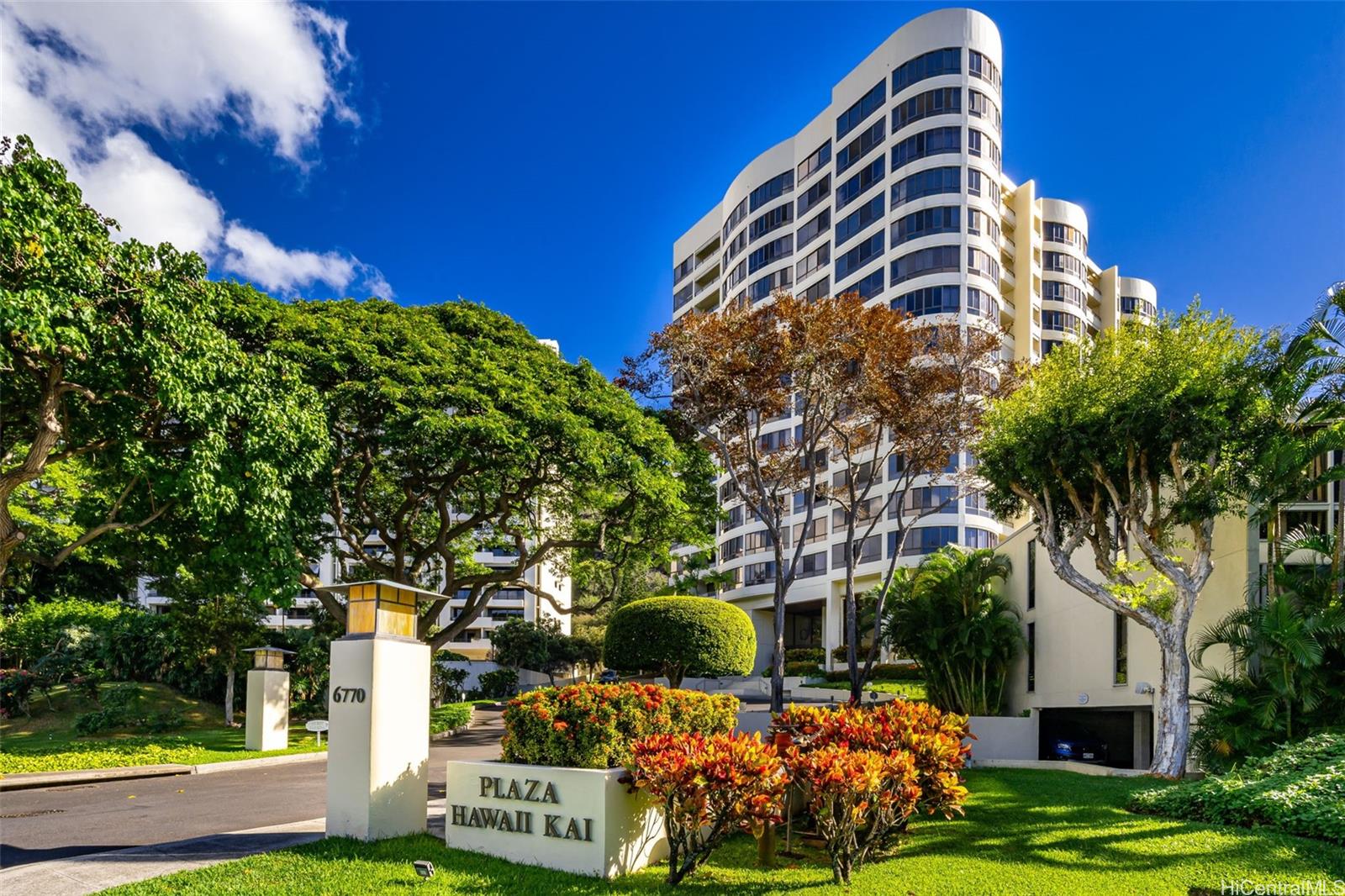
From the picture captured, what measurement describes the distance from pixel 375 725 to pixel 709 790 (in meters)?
3.78

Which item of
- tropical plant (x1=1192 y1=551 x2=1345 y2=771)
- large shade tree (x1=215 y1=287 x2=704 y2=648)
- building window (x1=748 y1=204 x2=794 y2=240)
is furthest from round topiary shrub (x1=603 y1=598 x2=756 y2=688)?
building window (x1=748 y1=204 x2=794 y2=240)

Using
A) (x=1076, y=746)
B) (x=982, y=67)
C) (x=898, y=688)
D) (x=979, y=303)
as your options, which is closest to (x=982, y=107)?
(x=982, y=67)

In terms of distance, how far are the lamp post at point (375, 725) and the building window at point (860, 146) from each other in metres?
48.0

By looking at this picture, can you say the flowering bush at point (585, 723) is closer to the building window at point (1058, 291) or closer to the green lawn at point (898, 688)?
the green lawn at point (898, 688)

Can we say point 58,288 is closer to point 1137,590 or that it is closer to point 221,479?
point 221,479

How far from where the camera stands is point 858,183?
53.6 m

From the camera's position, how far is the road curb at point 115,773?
16.0 metres

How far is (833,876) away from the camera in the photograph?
8750 mm

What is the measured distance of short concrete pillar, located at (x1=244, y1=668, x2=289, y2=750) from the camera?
2222 centimetres

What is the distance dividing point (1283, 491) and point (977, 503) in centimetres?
3147

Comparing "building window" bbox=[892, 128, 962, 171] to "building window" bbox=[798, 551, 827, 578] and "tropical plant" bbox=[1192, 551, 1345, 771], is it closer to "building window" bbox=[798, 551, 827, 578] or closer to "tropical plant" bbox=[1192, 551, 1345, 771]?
"building window" bbox=[798, 551, 827, 578]

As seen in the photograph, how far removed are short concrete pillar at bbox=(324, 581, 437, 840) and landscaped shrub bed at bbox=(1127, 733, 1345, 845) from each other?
29.3 ft

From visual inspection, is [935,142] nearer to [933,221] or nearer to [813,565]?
[933,221]

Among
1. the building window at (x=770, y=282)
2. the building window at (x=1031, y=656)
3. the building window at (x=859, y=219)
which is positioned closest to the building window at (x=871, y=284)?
the building window at (x=859, y=219)
